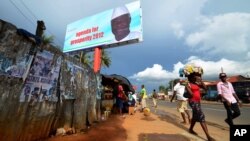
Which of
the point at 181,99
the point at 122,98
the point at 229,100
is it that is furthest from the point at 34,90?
the point at 122,98

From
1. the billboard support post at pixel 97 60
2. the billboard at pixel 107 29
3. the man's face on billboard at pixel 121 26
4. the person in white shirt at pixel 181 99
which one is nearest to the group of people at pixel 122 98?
the person in white shirt at pixel 181 99

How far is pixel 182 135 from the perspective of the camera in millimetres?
5531

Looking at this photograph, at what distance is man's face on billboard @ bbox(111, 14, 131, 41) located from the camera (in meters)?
14.5

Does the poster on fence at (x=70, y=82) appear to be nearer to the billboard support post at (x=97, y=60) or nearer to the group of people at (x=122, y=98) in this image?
the group of people at (x=122, y=98)

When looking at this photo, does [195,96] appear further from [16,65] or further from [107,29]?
[107,29]

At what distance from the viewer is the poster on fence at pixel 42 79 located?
13.1 ft

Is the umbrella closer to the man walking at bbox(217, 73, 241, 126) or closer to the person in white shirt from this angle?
the person in white shirt

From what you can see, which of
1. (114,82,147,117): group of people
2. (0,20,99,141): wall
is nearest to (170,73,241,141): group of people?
(0,20,99,141): wall

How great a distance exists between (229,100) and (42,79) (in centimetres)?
506

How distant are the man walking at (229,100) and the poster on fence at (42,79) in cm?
474

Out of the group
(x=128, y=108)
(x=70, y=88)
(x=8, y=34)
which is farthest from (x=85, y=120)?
(x=128, y=108)

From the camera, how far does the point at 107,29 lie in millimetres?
15656

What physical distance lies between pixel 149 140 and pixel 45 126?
2.63 metres

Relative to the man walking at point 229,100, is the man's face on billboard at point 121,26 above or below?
above
